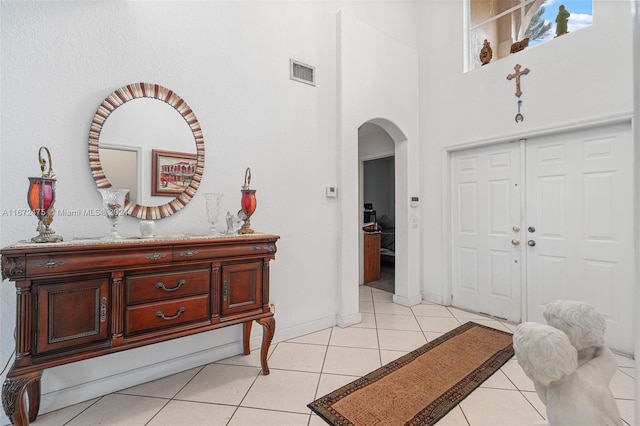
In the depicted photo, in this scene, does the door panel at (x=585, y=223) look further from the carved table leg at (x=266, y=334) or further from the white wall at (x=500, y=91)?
the carved table leg at (x=266, y=334)

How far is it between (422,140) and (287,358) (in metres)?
3.22

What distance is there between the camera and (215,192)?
2387mm

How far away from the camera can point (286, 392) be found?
195 cm

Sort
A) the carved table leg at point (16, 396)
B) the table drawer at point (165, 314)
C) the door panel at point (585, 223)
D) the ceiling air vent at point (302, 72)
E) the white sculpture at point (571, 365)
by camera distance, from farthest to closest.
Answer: the ceiling air vent at point (302, 72) → the door panel at point (585, 223) → the table drawer at point (165, 314) → the carved table leg at point (16, 396) → the white sculpture at point (571, 365)

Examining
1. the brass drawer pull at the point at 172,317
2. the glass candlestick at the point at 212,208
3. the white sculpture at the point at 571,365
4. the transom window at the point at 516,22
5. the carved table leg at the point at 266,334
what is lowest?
the carved table leg at the point at 266,334

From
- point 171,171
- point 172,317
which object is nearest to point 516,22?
point 171,171

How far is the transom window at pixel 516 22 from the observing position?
2.84 metres

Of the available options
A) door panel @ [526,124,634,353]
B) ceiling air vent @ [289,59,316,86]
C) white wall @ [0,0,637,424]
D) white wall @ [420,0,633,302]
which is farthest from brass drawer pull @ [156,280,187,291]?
door panel @ [526,124,634,353]

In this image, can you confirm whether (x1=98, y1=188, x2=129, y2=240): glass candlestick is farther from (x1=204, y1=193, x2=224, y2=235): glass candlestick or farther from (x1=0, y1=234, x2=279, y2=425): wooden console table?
(x1=204, y1=193, x2=224, y2=235): glass candlestick

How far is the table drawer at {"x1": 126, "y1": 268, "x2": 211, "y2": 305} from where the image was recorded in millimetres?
1661

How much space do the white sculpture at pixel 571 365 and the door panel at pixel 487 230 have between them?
263cm

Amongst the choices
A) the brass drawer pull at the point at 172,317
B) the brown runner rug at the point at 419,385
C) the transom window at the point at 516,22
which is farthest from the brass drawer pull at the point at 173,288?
the transom window at the point at 516,22

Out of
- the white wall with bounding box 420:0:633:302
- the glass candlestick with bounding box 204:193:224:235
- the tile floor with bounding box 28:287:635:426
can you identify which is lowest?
the tile floor with bounding box 28:287:635:426

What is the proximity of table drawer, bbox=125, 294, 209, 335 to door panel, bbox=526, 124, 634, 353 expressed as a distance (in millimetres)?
A: 3282
